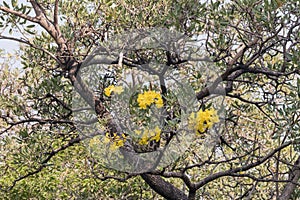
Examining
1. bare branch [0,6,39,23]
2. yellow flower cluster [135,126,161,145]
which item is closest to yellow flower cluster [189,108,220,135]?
yellow flower cluster [135,126,161,145]

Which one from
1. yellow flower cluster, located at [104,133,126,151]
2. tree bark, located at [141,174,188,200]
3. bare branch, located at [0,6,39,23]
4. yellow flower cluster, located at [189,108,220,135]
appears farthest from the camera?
tree bark, located at [141,174,188,200]

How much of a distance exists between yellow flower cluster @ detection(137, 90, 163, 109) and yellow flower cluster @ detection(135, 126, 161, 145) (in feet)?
0.43

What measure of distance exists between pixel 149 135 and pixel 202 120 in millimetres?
305

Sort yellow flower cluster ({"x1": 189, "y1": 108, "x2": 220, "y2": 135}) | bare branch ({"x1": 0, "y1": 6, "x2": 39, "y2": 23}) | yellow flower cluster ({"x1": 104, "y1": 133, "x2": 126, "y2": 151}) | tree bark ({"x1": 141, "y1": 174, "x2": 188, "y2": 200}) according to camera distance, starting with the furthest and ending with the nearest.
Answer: tree bark ({"x1": 141, "y1": 174, "x2": 188, "y2": 200}), bare branch ({"x1": 0, "y1": 6, "x2": 39, "y2": 23}), yellow flower cluster ({"x1": 104, "y1": 133, "x2": 126, "y2": 151}), yellow flower cluster ({"x1": 189, "y1": 108, "x2": 220, "y2": 135})

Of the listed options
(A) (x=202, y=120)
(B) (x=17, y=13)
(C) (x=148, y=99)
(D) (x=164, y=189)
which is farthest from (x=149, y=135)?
(B) (x=17, y=13)

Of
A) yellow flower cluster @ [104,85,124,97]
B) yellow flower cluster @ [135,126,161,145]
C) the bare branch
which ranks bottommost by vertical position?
yellow flower cluster @ [135,126,161,145]

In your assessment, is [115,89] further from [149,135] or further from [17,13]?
[17,13]

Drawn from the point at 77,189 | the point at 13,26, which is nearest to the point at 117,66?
the point at 13,26

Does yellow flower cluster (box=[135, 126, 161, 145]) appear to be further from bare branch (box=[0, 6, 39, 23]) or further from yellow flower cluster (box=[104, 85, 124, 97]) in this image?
bare branch (box=[0, 6, 39, 23])

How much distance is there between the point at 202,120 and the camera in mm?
2391

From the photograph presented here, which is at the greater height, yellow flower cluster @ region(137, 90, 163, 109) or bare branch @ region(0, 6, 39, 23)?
bare branch @ region(0, 6, 39, 23)

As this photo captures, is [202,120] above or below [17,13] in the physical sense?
below

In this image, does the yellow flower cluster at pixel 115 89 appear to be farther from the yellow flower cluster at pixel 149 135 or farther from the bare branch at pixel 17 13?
the bare branch at pixel 17 13

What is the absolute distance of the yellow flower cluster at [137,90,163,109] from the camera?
2.47 meters
